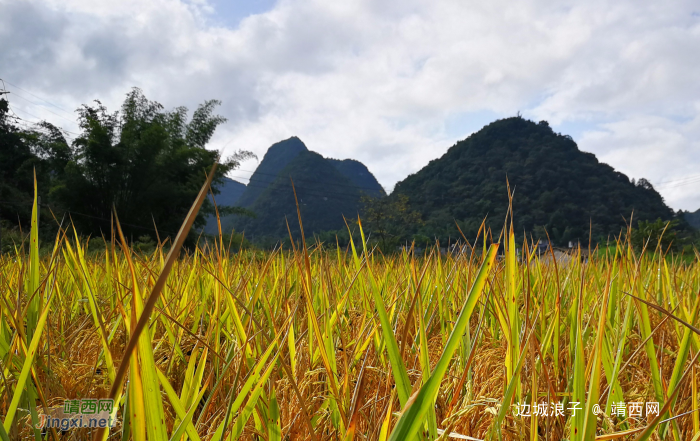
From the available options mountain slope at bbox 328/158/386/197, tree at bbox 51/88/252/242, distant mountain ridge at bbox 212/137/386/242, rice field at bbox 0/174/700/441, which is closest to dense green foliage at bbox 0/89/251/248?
tree at bbox 51/88/252/242

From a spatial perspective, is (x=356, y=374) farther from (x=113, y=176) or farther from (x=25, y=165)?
(x=25, y=165)

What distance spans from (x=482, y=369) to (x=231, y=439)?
1.83ft

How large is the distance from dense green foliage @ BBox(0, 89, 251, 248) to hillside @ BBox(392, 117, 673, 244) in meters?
14.3

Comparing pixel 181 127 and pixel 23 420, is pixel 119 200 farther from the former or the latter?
pixel 23 420

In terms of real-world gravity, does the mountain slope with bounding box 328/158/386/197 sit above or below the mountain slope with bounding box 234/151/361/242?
above

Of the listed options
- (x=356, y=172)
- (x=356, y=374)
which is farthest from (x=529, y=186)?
(x=356, y=172)

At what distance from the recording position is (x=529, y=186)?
36.9m

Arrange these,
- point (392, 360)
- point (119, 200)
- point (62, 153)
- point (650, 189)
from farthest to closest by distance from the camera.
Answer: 1. point (650, 189)
2. point (62, 153)
3. point (119, 200)
4. point (392, 360)

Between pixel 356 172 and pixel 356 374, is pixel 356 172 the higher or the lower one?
the higher one

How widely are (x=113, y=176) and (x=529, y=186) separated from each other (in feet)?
112

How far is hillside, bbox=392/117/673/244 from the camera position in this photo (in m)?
28.8

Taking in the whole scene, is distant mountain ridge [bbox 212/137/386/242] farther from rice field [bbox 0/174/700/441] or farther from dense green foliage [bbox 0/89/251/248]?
rice field [bbox 0/174/700/441]

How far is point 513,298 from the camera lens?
2.32 ft

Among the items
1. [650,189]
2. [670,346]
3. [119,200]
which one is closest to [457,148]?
[650,189]
